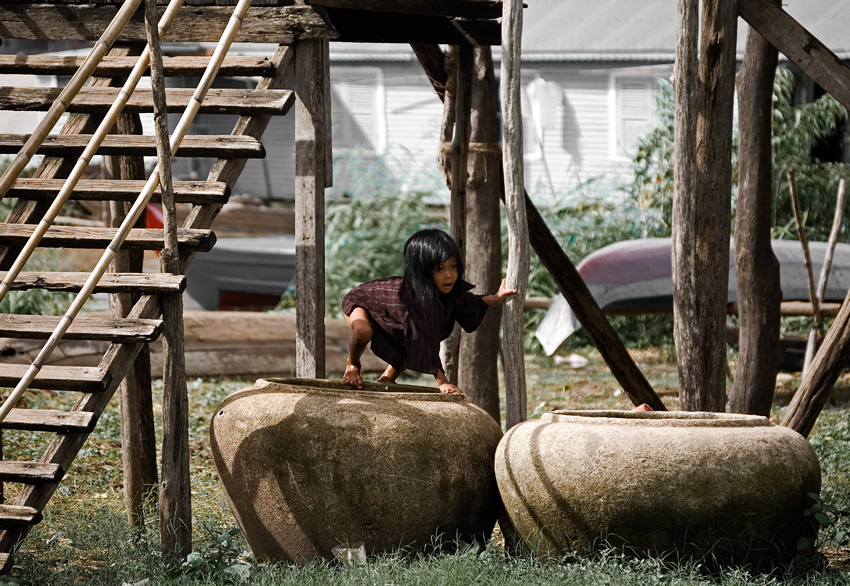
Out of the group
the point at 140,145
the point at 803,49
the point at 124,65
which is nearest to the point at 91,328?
the point at 140,145

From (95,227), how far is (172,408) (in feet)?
3.52

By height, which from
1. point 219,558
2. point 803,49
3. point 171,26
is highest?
point 171,26

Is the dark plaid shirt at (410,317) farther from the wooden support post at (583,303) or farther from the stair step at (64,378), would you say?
the wooden support post at (583,303)

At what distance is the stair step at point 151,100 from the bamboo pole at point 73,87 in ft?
1.42

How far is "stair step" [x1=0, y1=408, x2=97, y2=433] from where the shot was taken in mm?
4449

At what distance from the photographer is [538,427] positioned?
15.2 feet

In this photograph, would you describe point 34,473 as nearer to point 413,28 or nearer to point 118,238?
point 118,238

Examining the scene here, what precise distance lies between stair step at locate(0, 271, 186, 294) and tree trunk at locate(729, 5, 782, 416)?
3857 millimetres

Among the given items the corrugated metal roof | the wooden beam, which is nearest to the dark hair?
the wooden beam

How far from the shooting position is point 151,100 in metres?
5.65

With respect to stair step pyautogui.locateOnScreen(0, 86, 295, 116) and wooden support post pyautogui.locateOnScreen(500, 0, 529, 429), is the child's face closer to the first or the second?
wooden support post pyautogui.locateOnScreen(500, 0, 529, 429)

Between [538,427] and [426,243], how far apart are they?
1075 mm

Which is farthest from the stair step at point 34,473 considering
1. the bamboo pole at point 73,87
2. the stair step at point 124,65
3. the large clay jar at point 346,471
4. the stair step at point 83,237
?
the stair step at point 124,65

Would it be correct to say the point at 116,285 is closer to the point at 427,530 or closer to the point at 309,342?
the point at 309,342
